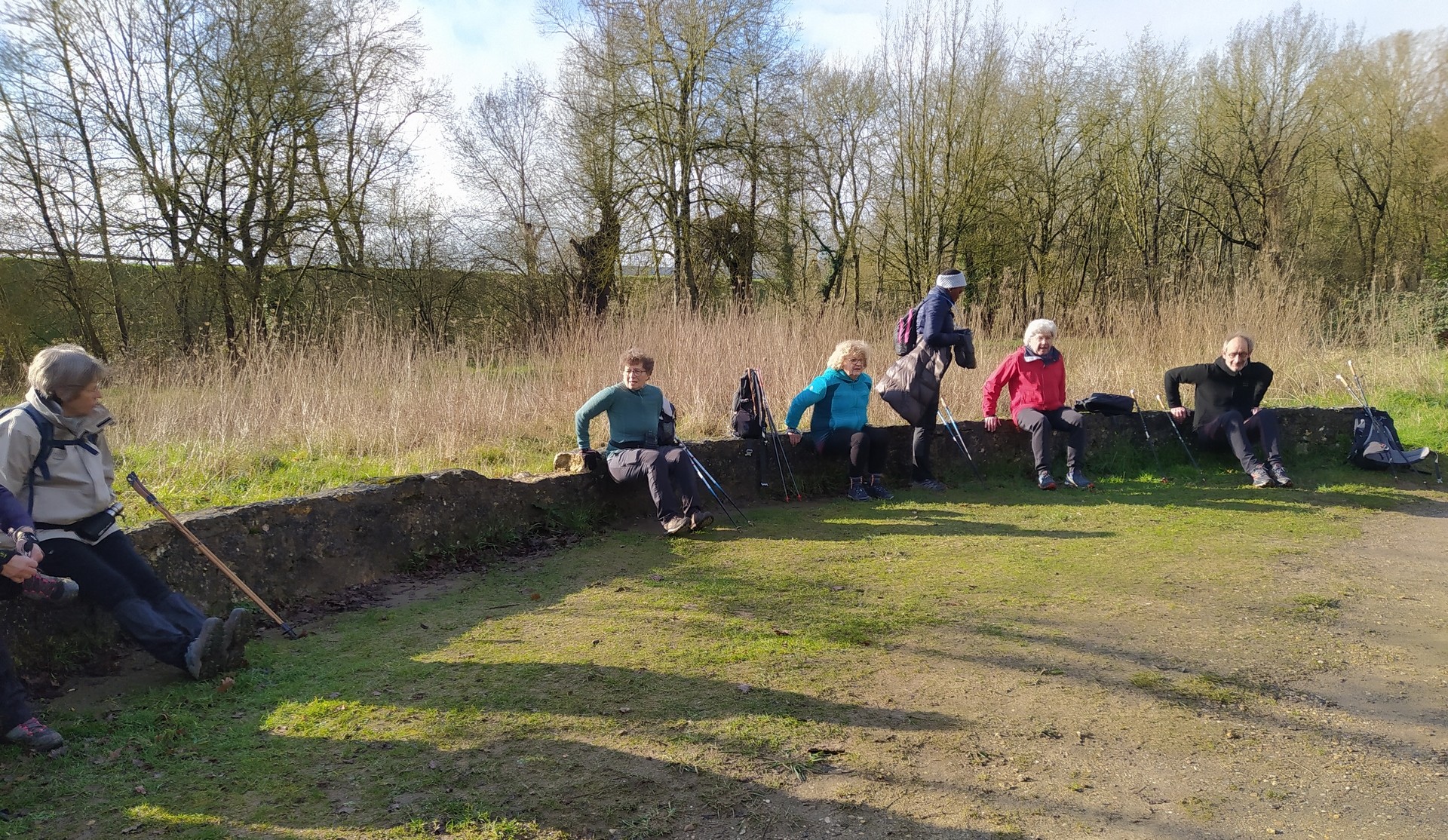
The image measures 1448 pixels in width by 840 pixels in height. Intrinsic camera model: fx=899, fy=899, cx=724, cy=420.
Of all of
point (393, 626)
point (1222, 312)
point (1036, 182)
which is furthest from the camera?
point (1036, 182)

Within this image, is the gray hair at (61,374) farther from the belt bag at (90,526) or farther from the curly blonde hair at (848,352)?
the curly blonde hair at (848,352)

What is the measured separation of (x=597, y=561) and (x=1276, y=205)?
19.2m

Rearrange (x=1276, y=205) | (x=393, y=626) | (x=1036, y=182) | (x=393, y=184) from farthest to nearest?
(x=1036, y=182), (x=1276, y=205), (x=393, y=184), (x=393, y=626)

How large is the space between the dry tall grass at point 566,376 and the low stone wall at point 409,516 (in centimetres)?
69

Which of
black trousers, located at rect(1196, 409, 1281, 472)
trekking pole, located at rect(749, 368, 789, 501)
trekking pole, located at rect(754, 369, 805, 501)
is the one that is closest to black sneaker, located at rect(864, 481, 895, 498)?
trekking pole, located at rect(754, 369, 805, 501)

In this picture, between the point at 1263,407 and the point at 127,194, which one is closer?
the point at 1263,407

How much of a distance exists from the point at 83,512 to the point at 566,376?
5131mm

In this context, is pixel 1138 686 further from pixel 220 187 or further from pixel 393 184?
pixel 393 184

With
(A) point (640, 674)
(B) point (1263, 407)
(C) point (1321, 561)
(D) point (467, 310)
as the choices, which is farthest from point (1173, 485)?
(D) point (467, 310)

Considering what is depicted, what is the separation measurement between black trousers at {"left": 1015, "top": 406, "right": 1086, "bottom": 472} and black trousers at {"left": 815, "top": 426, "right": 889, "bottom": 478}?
1142mm

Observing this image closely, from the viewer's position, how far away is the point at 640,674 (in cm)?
327

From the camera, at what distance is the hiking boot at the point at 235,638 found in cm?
325

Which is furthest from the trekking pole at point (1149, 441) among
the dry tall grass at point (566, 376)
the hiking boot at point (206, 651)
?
the hiking boot at point (206, 651)

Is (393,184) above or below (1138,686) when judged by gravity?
above
